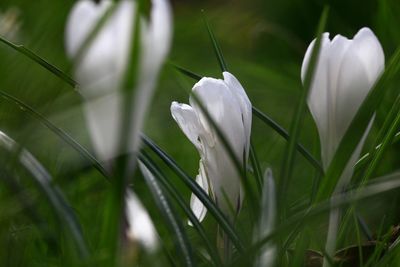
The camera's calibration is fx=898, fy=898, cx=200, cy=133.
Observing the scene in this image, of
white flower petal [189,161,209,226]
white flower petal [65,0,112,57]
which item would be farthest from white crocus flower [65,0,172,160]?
white flower petal [189,161,209,226]

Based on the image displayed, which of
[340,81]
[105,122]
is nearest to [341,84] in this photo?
[340,81]

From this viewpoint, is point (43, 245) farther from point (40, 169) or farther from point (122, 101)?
point (122, 101)

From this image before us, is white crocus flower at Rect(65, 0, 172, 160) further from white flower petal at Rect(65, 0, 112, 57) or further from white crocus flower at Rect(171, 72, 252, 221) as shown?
white crocus flower at Rect(171, 72, 252, 221)

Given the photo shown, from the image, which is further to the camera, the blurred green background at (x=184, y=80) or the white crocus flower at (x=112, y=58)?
the blurred green background at (x=184, y=80)

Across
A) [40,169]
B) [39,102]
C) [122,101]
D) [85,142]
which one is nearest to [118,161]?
[122,101]

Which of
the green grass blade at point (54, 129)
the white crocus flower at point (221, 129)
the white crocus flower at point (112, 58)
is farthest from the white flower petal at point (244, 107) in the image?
the white crocus flower at point (112, 58)

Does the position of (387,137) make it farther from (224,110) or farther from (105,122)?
(105,122)

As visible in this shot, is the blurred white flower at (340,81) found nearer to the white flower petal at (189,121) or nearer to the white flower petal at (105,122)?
the white flower petal at (189,121)
